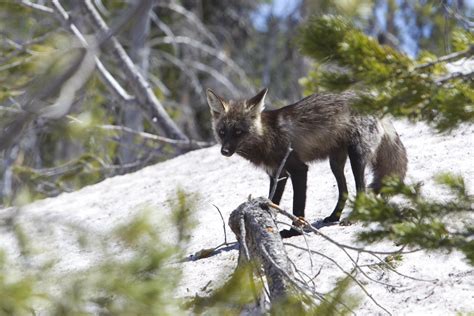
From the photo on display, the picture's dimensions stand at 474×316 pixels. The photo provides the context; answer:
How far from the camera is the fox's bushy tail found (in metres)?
7.18

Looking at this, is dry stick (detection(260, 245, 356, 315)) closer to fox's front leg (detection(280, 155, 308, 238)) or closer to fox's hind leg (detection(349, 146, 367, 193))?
fox's front leg (detection(280, 155, 308, 238))

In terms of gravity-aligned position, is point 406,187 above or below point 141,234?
above

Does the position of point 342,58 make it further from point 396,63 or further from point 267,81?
point 267,81

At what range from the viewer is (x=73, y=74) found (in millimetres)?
2385

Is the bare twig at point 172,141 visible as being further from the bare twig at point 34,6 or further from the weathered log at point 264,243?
the weathered log at point 264,243

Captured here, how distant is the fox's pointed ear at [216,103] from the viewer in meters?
7.96

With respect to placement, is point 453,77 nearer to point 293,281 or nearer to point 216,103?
point 293,281

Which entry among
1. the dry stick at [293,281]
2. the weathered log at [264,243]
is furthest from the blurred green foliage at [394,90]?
the weathered log at [264,243]

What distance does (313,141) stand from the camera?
7371 millimetres

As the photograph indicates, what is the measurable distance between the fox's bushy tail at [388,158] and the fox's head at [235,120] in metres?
1.22

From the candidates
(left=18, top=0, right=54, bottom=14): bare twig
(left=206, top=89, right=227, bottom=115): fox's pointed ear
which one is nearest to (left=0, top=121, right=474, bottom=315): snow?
(left=206, top=89, right=227, bottom=115): fox's pointed ear

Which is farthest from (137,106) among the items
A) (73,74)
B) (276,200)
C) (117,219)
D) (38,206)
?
(73,74)

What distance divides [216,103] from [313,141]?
1.26 meters

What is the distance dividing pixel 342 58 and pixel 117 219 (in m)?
4.98
